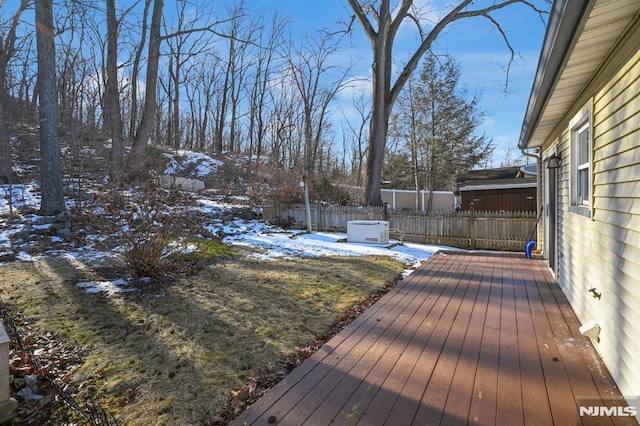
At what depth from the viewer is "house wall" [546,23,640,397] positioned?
2.09 metres

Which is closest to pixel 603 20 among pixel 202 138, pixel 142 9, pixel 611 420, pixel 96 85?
pixel 611 420

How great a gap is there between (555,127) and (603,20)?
408 centimetres

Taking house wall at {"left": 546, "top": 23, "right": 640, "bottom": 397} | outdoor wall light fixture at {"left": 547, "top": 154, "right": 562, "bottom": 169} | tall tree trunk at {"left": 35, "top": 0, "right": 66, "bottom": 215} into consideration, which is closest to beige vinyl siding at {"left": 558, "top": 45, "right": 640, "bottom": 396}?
house wall at {"left": 546, "top": 23, "right": 640, "bottom": 397}

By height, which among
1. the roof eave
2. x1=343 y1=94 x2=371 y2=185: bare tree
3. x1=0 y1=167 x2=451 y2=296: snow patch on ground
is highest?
x1=343 y1=94 x2=371 y2=185: bare tree

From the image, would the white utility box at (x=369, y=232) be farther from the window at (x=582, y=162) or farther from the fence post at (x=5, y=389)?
the fence post at (x=5, y=389)

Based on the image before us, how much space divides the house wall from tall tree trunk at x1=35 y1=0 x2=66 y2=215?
11.1 metres

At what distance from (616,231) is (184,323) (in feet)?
12.9

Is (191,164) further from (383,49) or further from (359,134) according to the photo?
(359,134)

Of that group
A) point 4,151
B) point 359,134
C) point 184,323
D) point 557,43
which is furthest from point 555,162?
point 359,134

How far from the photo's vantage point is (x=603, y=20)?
2.06m

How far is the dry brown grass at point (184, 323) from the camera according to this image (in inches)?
95.6

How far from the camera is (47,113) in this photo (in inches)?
348

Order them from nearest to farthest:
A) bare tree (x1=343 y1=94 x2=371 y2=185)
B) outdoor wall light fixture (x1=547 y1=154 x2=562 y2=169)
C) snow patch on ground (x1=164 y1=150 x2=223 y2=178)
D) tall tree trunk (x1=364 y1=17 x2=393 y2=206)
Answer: outdoor wall light fixture (x1=547 y1=154 x2=562 y2=169) → tall tree trunk (x1=364 y1=17 x2=393 y2=206) → snow patch on ground (x1=164 y1=150 x2=223 y2=178) → bare tree (x1=343 y1=94 x2=371 y2=185)

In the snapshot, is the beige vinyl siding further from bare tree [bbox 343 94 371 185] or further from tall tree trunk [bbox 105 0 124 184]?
bare tree [bbox 343 94 371 185]
